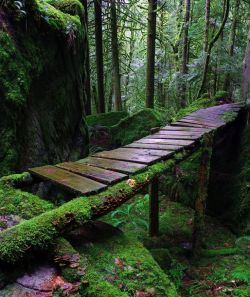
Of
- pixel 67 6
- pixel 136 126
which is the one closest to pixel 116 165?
pixel 67 6

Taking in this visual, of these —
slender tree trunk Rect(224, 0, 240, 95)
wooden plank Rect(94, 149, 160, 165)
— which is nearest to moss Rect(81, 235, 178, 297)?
wooden plank Rect(94, 149, 160, 165)

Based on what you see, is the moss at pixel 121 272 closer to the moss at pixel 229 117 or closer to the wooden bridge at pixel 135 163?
the wooden bridge at pixel 135 163

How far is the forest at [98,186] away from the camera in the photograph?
2.15 m

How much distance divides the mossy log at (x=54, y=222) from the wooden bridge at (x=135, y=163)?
0.12m

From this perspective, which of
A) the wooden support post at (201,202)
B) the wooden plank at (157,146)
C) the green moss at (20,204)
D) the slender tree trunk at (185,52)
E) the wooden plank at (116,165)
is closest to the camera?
the green moss at (20,204)

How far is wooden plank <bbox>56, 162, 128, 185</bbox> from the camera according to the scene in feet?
10.3

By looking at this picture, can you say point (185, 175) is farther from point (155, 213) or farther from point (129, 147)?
point (129, 147)

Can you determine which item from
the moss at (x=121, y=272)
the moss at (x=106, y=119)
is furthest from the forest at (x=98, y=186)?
the moss at (x=106, y=119)

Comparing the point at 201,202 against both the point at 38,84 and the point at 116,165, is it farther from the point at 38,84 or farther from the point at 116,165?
the point at 38,84

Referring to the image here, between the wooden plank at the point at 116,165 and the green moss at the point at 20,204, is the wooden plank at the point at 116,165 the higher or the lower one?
the higher one

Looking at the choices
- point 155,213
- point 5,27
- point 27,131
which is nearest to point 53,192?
point 27,131

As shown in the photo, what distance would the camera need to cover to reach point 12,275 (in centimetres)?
193

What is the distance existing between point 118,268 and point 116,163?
5.51ft

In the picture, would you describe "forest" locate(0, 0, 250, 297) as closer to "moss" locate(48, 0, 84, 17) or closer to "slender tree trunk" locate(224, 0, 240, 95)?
"moss" locate(48, 0, 84, 17)
